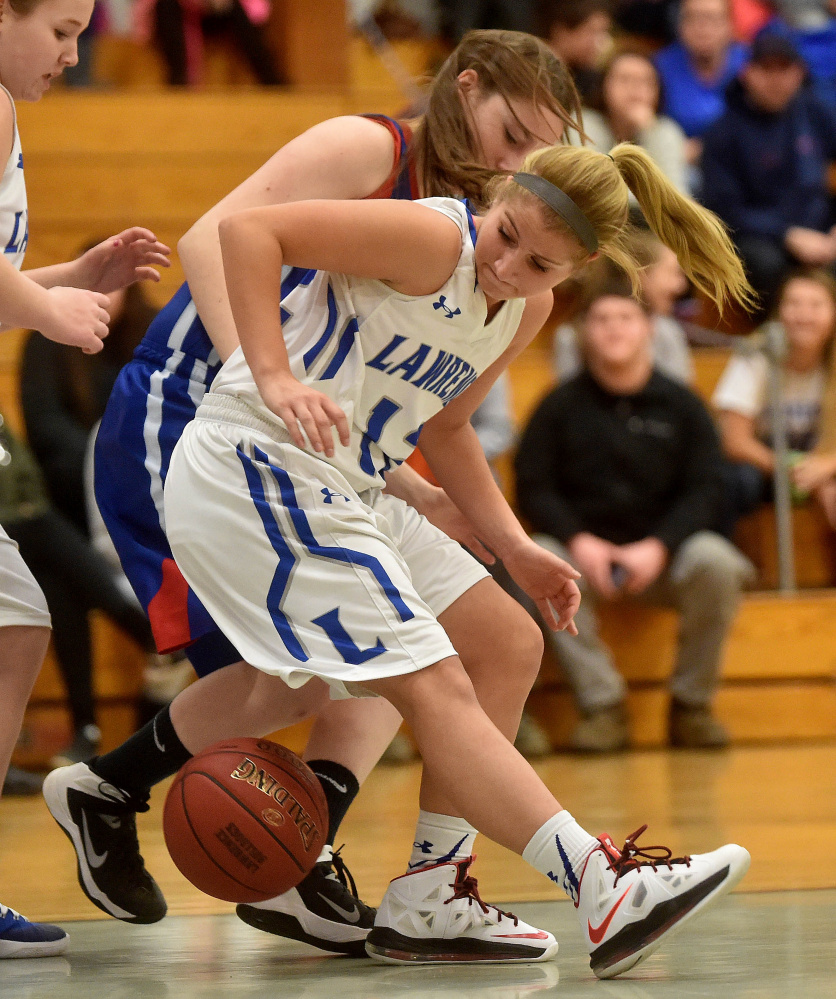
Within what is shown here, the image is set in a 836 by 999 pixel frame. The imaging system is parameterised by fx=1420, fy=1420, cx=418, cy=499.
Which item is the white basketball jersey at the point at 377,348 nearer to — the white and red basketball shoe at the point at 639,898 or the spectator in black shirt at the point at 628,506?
the white and red basketball shoe at the point at 639,898

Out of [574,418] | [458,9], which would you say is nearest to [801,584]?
[574,418]

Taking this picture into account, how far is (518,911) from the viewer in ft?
9.36

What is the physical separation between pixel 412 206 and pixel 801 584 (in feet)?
15.4

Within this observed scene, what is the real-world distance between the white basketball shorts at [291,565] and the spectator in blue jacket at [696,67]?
654cm

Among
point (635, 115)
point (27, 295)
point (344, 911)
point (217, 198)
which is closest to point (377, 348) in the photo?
point (27, 295)

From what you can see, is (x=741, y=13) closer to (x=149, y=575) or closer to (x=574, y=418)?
(x=574, y=418)

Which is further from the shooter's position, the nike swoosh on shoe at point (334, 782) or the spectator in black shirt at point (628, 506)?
the spectator in black shirt at point (628, 506)

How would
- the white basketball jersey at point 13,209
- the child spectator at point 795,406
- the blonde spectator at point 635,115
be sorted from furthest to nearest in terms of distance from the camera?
1. the blonde spectator at point 635,115
2. the child spectator at point 795,406
3. the white basketball jersey at point 13,209

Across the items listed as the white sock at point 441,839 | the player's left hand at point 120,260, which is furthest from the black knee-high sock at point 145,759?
the player's left hand at point 120,260

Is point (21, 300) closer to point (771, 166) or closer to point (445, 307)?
point (445, 307)

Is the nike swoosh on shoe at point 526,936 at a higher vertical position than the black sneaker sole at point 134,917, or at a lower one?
higher

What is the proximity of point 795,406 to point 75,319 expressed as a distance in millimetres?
4732

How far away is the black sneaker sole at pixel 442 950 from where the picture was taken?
2469mm

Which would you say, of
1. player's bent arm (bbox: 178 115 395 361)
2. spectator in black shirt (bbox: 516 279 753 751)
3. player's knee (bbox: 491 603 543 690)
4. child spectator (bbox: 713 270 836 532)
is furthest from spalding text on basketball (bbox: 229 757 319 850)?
child spectator (bbox: 713 270 836 532)
